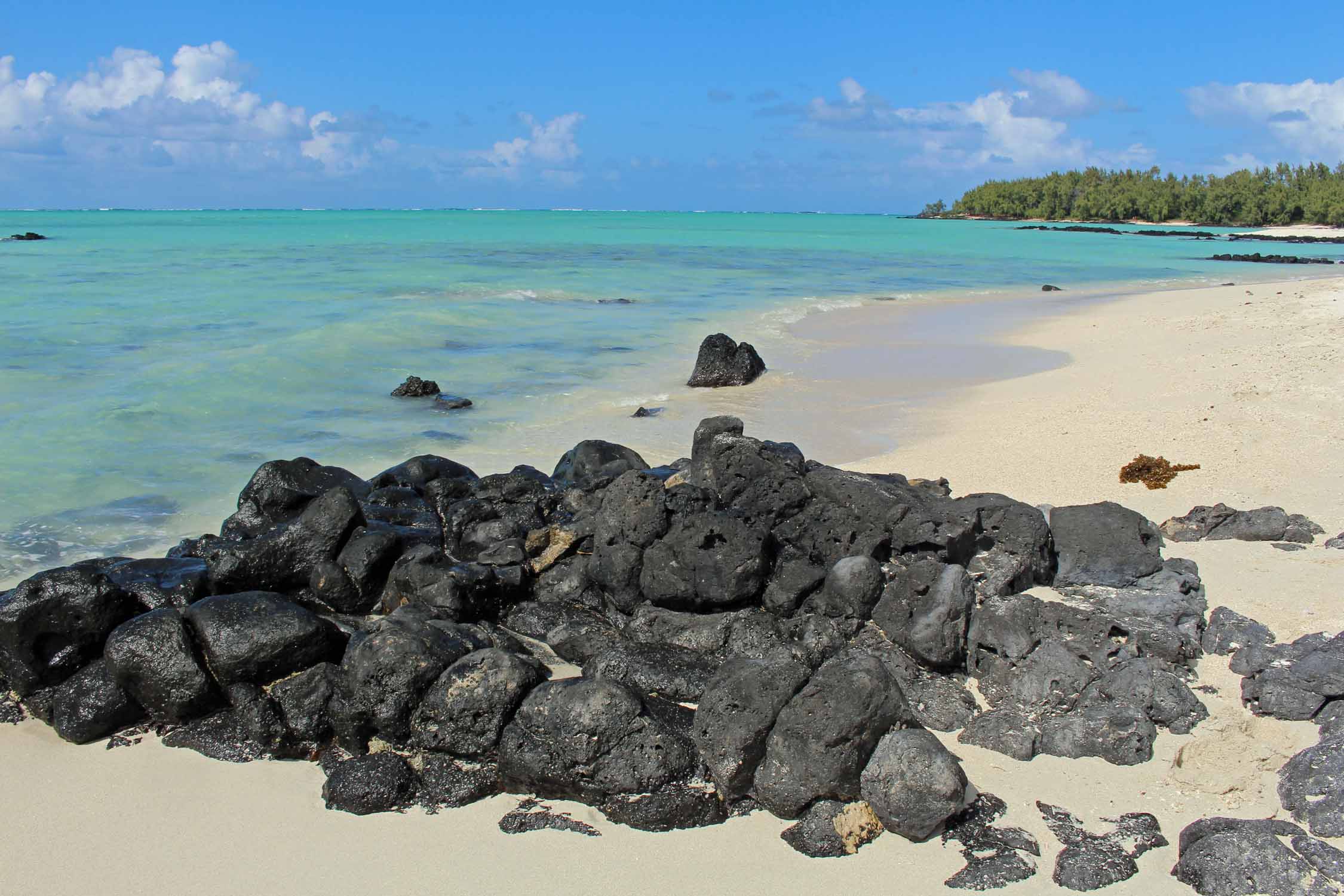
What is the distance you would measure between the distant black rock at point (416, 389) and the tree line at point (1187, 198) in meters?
81.3

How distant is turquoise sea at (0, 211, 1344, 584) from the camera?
10.1 m

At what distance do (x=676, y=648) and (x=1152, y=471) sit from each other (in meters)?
5.02

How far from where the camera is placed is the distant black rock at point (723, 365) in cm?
1414

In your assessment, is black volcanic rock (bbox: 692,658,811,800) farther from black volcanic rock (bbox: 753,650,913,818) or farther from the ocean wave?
the ocean wave

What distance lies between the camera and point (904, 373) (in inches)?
584

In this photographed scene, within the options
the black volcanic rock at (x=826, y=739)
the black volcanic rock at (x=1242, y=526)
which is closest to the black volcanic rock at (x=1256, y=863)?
the black volcanic rock at (x=826, y=739)

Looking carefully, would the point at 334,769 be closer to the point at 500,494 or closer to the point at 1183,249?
the point at 500,494

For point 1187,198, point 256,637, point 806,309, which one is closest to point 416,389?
point 256,637

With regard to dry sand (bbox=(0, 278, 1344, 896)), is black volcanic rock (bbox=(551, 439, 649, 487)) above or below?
above

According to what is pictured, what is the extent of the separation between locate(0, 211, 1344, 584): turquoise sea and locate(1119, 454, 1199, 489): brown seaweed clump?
2774 mm

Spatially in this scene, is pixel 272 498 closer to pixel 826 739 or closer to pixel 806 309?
pixel 826 739

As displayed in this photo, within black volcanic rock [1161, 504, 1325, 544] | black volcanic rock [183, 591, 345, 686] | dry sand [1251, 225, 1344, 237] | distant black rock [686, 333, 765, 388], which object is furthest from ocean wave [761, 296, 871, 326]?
dry sand [1251, 225, 1344, 237]

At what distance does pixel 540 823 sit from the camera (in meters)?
4.23

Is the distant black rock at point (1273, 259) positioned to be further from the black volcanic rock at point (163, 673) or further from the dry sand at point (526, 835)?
the black volcanic rock at point (163, 673)
